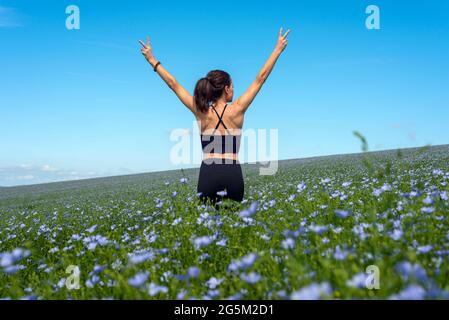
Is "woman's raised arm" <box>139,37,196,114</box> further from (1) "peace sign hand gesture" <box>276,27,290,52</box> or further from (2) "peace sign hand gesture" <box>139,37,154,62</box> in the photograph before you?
(1) "peace sign hand gesture" <box>276,27,290,52</box>

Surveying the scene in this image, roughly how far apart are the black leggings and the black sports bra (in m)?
0.14

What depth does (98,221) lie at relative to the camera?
7.93m

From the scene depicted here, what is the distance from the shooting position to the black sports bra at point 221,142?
4.89m

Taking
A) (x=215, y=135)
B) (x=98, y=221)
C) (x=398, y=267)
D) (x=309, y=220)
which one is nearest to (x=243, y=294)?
(x=398, y=267)

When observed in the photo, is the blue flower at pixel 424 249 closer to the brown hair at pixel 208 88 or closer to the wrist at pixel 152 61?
the brown hair at pixel 208 88

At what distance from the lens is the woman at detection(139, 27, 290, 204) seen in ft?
15.9

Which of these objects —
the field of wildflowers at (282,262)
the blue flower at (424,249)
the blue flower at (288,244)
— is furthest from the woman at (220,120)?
the blue flower at (424,249)

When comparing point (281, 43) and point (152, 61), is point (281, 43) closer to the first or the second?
point (281, 43)

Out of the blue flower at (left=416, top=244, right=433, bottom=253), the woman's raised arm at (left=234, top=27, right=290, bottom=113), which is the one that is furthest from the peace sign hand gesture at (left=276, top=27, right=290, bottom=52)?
the blue flower at (left=416, top=244, right=433, bottom=253)

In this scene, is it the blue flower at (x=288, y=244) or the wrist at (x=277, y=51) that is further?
the wrist at (x=277, y=51)

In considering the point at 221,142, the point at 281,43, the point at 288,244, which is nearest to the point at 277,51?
the point at 281,43

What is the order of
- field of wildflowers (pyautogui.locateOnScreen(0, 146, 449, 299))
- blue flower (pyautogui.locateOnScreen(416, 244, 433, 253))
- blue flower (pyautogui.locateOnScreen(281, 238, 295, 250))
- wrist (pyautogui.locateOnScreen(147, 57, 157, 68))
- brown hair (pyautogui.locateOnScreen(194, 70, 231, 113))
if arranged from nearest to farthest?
field of wildflowers (pyautogui.locateOnScreen(0, 146, 449, 299)), blue flower (pyautogui.locateOnScreen(416, 244, 433, 253)), blue flower (pyautogui.locateOnScreen(281, 238, 295, 250)), brown hair (pyautogui.locateOnScreen(194, 70, 231, 113)), wrist (pyautogui.locateOnScreen(147, 57, 157, 68))
